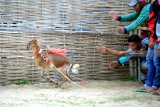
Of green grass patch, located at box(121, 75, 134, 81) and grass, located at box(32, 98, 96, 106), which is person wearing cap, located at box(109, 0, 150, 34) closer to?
green grass patch, located at box(121, 75, 134, 81)

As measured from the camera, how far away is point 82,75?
28.2 feet

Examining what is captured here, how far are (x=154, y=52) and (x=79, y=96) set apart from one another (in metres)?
1.54

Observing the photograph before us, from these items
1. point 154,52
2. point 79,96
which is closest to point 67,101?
point 79,96

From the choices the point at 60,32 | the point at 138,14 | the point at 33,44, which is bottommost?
the point at 33,44

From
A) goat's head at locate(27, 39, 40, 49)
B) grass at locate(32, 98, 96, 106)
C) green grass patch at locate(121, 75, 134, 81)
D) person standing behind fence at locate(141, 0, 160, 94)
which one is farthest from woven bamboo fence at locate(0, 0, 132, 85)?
grass at locate(32, 98, 96, 106)

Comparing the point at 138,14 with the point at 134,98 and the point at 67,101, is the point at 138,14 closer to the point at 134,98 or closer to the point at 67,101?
the point at 134,98

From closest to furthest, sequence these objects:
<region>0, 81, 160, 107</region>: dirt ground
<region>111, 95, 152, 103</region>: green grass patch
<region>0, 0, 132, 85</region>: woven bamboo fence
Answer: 1. <region>0, 81, 160, 107</region>: dirt ground
2. <region>111, 95, 152, 103</region>: green grass patch
3. <region>0, 0, 132, 85</region>: woven bamboo fence

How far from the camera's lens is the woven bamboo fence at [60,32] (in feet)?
26.7

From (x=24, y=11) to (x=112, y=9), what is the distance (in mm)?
1850

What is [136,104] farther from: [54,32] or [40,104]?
[54,32]

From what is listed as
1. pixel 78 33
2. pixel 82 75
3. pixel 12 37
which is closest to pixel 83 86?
pixel 82 75

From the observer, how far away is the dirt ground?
6367mm

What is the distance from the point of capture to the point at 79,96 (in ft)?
22.8

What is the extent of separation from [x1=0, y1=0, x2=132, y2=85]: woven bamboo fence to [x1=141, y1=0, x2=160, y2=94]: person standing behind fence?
4.61ft
